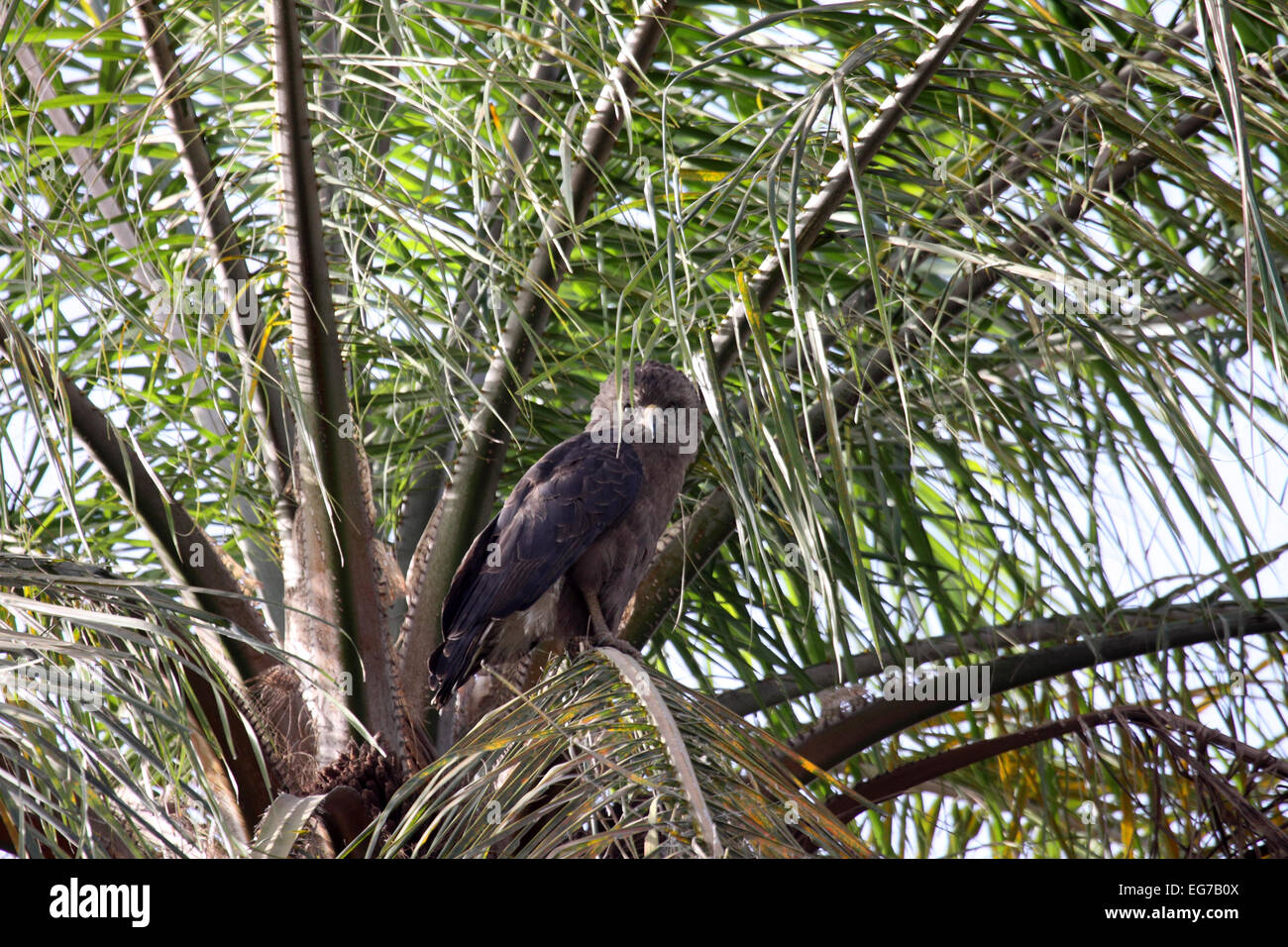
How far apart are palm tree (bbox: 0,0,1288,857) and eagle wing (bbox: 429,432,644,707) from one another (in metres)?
0.11

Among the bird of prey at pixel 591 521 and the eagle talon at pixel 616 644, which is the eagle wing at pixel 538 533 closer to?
the bird of prey at pixel 591 521

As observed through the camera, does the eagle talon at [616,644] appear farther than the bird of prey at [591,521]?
No

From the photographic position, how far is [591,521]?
11.0 feet

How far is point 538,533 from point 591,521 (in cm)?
17

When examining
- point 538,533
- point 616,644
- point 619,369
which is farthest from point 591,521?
point 619,369

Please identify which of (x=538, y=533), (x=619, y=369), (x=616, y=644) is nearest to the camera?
(x=619, y=369)

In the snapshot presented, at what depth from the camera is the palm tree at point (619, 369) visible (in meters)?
1.75

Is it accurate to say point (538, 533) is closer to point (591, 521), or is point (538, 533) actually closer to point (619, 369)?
point (591, 521)

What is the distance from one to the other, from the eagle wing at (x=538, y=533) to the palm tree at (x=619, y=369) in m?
0.11

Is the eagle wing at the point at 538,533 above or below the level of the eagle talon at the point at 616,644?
above

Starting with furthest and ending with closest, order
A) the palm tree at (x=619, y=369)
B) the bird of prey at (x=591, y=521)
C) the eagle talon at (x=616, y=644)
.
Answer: the bird of prey at (x=591, y=521) → the eagle talon at (x=616, y=644) → the palm tree at (x=619, y=369)

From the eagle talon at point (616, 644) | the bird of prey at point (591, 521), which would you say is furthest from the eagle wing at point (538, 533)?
the eagle talon at point (616, 644)

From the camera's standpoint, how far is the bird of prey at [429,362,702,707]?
10.6 ft
